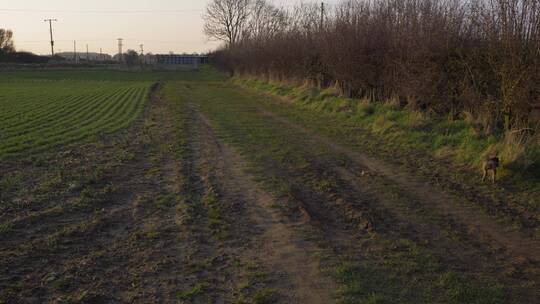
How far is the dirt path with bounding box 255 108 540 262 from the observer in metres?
5.11

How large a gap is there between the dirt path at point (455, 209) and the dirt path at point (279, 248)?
1.95 metres

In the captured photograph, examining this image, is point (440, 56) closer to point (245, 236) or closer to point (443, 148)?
point (443, 148)

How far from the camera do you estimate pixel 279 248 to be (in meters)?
5.04

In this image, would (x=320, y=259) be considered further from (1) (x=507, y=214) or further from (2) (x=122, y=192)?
(2) (x=122, y=192)

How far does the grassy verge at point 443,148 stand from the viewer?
22.4ft

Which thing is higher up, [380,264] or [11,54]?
[11,54]

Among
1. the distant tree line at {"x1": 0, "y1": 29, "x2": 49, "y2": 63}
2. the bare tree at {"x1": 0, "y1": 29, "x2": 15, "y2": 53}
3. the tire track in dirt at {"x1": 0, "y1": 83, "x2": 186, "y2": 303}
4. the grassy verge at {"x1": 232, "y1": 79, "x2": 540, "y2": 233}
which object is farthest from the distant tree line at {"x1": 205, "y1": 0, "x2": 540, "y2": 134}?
the bare tree at {"x1": 0, "y1": 29, "x2": 15, "y2": 53}

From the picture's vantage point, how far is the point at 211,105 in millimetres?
21750

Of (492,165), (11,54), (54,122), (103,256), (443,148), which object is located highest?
(11,54)

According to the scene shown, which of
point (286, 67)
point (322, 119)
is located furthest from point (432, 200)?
point (286, 67)

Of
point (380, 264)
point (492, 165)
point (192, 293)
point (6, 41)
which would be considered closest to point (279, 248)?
point (380, 264)

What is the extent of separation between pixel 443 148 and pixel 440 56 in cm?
366

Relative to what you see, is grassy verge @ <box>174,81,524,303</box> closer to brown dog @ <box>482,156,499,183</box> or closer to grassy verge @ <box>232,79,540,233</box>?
→ grassy verge @ <box>232,79,540,233</box>

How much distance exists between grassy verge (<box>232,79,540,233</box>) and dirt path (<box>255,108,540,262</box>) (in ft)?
0.91
